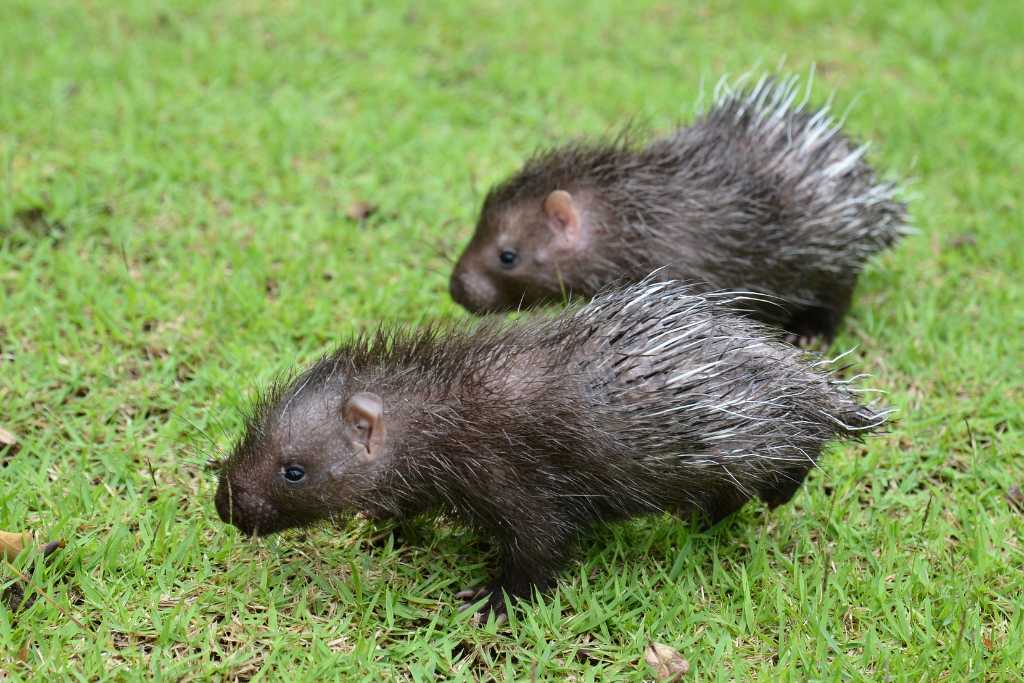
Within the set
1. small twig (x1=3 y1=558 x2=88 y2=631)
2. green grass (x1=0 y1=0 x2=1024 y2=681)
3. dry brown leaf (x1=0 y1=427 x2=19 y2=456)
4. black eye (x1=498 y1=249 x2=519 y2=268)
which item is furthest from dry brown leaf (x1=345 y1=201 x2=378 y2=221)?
small twig (x1=3 y1=558 x2=88 y2=631)

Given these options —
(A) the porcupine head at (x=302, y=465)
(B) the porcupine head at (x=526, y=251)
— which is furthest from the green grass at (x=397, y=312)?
(B) the porcupine head at (x=526, y=251)

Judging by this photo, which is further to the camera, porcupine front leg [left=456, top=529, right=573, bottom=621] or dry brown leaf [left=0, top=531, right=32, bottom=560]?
porcupine front leg [left=456, top=529, right=573, bottom=621]

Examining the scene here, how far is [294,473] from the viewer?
14.0 ft

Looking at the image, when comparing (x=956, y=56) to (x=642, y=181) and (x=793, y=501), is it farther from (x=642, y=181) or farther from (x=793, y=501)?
(x=793, y=501)

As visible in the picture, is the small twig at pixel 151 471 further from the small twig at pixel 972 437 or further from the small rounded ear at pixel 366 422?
the small twig at pixel 972 437

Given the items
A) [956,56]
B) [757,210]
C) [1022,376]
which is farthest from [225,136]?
A: [956,56]

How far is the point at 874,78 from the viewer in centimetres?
924

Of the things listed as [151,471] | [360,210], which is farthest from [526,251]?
[151,471]

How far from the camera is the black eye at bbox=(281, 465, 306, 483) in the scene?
4.25m

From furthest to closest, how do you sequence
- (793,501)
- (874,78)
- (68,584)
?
(874,78) < (793,501) < (68,584)

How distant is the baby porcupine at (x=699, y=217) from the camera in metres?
5.85

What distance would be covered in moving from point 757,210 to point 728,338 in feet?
5.53

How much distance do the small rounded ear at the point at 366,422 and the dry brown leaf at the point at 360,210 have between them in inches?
116

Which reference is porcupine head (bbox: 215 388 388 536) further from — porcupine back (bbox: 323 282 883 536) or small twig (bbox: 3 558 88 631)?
small twig (bbox: 3 558 88 631)
